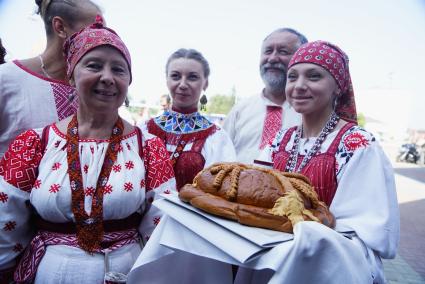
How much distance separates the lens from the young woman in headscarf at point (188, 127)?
248 cm

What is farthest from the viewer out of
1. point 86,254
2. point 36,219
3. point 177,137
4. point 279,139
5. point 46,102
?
point 177,137

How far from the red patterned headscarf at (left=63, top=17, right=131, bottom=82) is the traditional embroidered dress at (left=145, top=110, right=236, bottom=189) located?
92cm

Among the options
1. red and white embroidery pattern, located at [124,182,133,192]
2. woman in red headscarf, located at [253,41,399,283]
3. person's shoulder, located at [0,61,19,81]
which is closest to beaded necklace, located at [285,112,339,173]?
woman in red headscarf, located at [253,41,399,283]

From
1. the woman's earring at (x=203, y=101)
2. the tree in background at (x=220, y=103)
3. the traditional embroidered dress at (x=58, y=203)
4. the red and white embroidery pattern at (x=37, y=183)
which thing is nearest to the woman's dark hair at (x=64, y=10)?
the traditional embroidered dress at (x=58, y=203)

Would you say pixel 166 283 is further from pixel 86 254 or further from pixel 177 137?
pixel 177 137

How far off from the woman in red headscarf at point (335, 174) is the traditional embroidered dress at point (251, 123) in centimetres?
89

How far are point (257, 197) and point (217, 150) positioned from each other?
52.7 inches

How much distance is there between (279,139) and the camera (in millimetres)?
2170

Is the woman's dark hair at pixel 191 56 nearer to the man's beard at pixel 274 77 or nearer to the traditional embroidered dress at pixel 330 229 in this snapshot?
the man's beard at pixel 274 77

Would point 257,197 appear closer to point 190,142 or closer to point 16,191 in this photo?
point 16,191

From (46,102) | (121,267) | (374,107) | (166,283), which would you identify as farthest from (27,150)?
(374,107)

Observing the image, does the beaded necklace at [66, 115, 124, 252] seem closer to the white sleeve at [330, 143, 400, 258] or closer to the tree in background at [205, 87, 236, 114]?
the white sleeve at [330, 143, 400, 258]

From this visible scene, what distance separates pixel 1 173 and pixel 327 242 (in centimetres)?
145

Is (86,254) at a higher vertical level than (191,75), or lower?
lower
